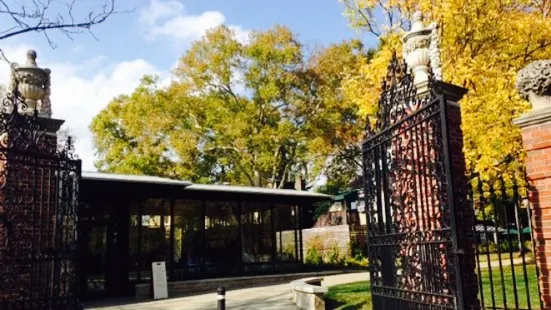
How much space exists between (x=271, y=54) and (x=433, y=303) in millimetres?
22672

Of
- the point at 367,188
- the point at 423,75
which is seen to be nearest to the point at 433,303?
the point at 367,188

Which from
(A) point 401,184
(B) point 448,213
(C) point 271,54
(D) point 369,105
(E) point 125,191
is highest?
Answer: (C) point 271,54

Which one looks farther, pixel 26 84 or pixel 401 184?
pixel 26 84

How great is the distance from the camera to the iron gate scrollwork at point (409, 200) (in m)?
4.14

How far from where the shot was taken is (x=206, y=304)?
12.5m

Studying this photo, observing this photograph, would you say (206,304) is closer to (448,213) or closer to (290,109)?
(448,213)

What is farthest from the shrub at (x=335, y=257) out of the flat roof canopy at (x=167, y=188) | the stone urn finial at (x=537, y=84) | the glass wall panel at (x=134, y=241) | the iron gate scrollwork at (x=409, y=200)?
the stone urn finial at (x=537, y=84)

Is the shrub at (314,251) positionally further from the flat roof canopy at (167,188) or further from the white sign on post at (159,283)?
the white sign on post at (159,283)

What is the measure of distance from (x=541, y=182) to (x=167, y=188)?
13.7 metres

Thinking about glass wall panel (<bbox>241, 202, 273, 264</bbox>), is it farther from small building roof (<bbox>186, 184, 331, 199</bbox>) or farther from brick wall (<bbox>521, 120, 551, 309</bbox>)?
brick wall (<bbox>521, 120, 551, 309</bbox>)

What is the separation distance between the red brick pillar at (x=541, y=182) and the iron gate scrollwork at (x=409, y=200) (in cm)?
A: 81

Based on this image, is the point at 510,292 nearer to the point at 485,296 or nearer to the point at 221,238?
the point at 485,296

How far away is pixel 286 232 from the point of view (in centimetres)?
2067

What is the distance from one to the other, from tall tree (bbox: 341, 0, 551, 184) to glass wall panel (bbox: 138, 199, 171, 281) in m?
7.96
